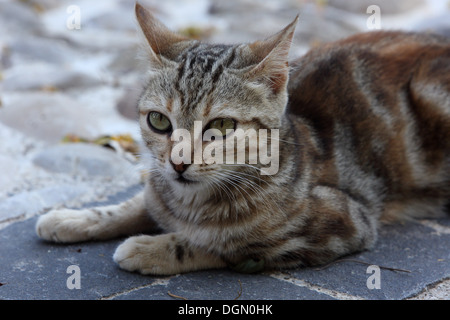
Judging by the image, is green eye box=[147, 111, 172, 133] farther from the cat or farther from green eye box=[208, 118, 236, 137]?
green eye box=[208, 118, 236, 137]

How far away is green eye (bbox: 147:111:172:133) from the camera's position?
7.24 feet

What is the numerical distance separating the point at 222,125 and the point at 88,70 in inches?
160

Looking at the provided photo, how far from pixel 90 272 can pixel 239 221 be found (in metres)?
0.66

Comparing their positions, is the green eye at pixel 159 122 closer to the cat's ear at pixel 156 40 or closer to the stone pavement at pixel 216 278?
the cat's ear at pixel 156 40

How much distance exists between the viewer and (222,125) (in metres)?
2.14

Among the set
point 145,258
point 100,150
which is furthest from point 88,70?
point 145,258

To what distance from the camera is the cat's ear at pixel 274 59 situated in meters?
2.16

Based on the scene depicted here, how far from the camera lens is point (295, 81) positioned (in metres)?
2.89

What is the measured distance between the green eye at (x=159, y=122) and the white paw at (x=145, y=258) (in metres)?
0.50

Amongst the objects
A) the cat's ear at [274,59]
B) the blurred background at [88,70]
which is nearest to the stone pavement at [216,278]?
→ the blurred background at [88,70]

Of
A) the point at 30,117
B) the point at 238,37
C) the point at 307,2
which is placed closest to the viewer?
the point at 30,117

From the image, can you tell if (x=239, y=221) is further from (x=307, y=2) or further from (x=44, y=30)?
(x=307, y=2)

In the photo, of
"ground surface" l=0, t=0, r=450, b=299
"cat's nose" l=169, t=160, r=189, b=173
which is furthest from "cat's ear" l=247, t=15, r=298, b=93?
"cat's nose" l=169, t=160, r=189, b=173
